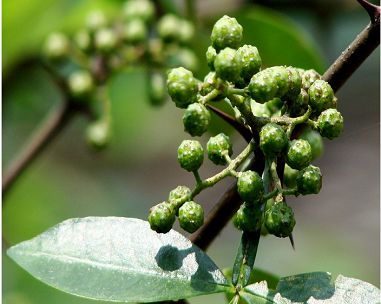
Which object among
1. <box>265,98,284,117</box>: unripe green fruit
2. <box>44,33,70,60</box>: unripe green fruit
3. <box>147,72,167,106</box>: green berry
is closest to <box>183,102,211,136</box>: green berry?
<box>265,98,284,117</box>: unripe green fruit

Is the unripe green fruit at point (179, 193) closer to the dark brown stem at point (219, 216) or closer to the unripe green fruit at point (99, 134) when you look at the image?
the dark brown stem at point (219, 216)

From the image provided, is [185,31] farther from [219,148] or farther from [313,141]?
[219,148]

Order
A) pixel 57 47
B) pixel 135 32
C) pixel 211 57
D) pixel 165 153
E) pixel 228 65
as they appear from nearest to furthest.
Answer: pixel 228 65, pixel 211 57, pixel 135 32, pixel 57 47, pixel 165 153

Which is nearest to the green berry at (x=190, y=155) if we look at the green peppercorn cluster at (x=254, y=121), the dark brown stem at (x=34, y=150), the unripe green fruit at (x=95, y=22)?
the green peppercorn cluster at (x=254, y=121)

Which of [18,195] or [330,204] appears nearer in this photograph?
[18,195]

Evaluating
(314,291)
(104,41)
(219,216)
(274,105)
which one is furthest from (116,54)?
(314,291)

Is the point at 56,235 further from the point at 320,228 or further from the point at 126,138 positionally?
the point at 320,228

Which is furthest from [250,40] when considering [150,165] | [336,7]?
[150,165]
